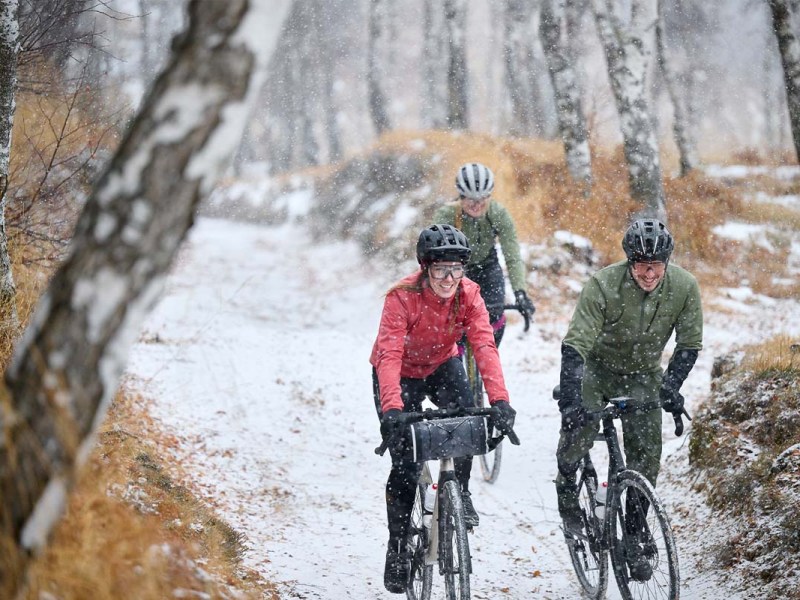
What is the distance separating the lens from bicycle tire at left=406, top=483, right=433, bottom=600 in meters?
4.82

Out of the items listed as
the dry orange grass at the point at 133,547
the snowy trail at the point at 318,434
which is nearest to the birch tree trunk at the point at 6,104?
the dry orange grass at the point at 133,547

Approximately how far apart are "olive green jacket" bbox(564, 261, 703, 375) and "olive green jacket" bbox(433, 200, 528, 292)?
102 inches

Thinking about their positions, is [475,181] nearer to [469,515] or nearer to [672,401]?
[672,401]

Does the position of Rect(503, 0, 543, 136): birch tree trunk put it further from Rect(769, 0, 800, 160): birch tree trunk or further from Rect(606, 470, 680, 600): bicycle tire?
Rect(606, 470, 680, 600): bicycle tire

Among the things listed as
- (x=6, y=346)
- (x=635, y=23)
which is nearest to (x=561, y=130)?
(x=635, y=23)

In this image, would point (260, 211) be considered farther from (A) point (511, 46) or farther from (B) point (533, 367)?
(B) point (533, 367)

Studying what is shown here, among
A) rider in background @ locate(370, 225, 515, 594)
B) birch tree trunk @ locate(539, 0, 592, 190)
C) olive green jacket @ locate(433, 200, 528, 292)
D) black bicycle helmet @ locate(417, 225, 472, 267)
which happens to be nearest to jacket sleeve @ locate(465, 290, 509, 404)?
rider in background @ locate(370, 225, 515, 594)

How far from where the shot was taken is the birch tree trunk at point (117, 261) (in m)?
2.51

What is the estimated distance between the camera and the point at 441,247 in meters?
4.82

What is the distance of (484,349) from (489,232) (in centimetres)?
304

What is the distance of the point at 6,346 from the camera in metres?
5.68

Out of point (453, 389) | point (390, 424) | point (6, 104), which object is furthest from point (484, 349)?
point (6, 104)

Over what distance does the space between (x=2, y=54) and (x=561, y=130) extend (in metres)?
11.4

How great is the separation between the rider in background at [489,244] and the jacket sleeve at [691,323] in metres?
2.57
